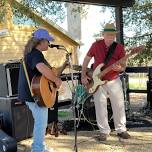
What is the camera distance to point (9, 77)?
6262 mm

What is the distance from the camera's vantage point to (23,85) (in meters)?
5.19

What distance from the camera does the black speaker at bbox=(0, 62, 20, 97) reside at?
6246 mm

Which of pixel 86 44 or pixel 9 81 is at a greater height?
pixel 86 44

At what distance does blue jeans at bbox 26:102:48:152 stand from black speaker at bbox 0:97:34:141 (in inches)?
39.7

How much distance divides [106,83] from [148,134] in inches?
50.4

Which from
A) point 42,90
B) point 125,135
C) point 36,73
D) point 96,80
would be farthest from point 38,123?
point 125,135

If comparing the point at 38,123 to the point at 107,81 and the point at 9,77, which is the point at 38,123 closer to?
the point at 9,77

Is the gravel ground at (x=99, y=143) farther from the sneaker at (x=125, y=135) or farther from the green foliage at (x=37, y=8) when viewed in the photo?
the green foliage at (x=37, y=8)

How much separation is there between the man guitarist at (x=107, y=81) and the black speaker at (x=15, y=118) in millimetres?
1048

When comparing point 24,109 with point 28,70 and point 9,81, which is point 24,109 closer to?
point 9,81

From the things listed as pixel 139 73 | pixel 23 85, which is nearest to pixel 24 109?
pixel 23 85

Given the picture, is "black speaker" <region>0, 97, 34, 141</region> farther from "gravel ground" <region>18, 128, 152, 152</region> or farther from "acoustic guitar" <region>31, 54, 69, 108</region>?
"acoustic guitar" <region>31, 54, 69, 108</region>

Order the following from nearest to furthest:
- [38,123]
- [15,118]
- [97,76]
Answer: [38,123] → [15,118] → [97,76]

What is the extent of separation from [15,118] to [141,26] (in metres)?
5.85
